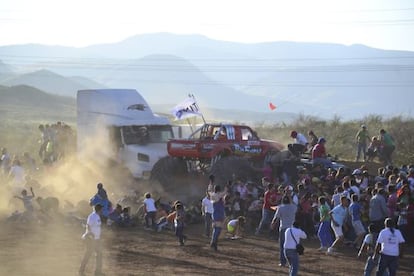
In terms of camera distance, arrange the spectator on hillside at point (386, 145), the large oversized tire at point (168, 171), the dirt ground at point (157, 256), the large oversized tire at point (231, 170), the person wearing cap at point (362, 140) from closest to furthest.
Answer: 1. the dirt ground at point (157, 256)
2. the large oversized tire at point (231, 170)
3. the large oversized tire at point (168, 171)
4. the spectator on hillside at point (386, 145)
5. the person wearing cap at point (362, 140)

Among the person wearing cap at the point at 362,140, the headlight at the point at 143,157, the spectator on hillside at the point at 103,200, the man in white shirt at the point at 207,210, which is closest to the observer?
the man in white shirt at the point at 207,210

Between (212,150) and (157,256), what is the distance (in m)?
7.19

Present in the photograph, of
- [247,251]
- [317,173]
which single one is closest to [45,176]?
[317,173]

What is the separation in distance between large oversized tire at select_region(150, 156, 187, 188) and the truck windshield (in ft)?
8.13

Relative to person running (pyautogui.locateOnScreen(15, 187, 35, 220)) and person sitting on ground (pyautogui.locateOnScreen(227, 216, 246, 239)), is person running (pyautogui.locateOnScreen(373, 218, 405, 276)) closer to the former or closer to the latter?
person sitting on ground (pyautogui.locateOnScreen(227, 216, 246, 239))

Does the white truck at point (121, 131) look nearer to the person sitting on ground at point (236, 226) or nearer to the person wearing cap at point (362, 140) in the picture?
the person sitting on ground at point (236, 226)

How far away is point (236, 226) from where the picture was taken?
19.8 meters

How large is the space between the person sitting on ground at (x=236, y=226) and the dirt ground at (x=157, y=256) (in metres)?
0.40

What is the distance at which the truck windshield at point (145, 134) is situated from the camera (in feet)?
88.5

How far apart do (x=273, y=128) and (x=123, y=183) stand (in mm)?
19368

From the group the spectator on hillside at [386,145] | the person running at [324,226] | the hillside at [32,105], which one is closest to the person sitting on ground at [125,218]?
the person running at [324,226]

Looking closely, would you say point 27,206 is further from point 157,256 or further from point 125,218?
point 157,256

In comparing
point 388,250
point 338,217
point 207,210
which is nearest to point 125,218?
point 207,210

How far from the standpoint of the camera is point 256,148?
24047 mm
